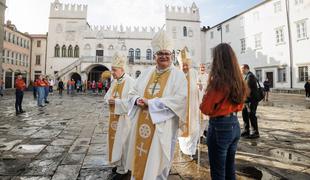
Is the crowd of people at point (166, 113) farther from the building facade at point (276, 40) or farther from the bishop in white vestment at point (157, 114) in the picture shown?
the building facade at point (276, 40)

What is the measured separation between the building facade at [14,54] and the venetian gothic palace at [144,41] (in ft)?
2.19

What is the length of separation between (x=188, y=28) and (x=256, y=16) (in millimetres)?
15126

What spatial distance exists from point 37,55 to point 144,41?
21133 millimetres

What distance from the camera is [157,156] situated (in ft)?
8.17

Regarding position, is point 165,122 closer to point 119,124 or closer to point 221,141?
point 221,141

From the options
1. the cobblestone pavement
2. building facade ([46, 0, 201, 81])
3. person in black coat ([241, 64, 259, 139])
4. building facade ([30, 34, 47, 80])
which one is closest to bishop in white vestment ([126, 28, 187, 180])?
the cobblestone pavement

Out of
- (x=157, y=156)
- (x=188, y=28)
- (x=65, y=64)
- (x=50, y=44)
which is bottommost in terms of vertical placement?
(x=157, y=156)

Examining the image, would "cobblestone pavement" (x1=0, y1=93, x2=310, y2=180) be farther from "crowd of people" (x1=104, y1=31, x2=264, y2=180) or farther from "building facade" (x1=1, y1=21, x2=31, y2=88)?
"building facade" (x1=1, y1=21, x2=31, y2=88)

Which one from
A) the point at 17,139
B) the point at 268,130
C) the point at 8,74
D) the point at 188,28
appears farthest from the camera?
the point at 188,28

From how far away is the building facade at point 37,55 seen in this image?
39594 mm

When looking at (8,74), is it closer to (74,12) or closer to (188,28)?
(74,12)

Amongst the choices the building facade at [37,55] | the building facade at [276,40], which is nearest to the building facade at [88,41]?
the building facade at [37,55]

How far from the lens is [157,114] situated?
8.29ft

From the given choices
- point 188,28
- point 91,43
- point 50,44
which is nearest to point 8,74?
point 50,44
